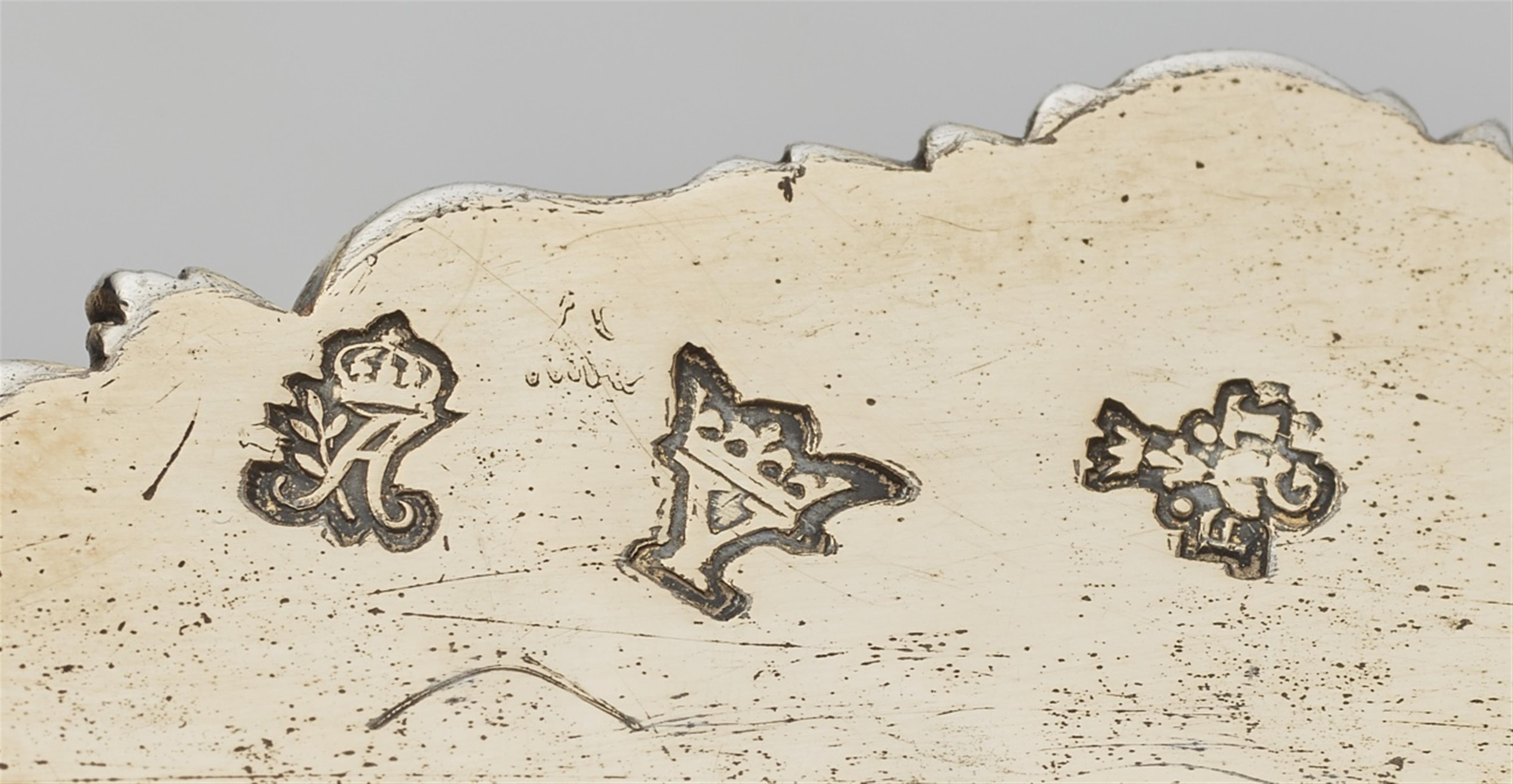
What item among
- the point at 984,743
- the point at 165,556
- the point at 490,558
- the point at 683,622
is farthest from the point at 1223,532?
the point at 165,556

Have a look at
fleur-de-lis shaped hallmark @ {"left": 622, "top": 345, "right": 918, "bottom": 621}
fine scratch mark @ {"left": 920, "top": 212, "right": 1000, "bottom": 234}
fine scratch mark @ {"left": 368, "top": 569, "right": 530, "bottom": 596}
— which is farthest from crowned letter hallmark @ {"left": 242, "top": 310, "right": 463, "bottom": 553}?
fine scratch mark @ {"left": 920, "top": 212, "right": 1000, "bottom": 234}

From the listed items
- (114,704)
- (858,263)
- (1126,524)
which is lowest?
(114,704)

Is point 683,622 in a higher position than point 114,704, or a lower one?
higher

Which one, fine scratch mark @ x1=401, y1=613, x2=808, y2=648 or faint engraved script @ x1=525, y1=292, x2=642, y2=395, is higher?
faint engraved script @ x1=525, y1=292, x2=642, y2=395

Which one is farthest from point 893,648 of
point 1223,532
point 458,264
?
point 458,264

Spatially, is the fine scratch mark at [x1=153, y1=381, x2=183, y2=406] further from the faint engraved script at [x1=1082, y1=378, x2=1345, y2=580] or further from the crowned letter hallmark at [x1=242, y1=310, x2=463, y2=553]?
the faint engraved script at [x1=1082, y1=378, x2=1345, y2=580]

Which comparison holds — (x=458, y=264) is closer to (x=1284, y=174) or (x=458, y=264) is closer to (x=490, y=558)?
(x=490, y=558)
